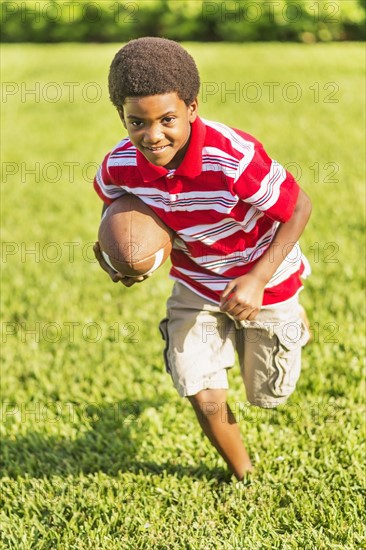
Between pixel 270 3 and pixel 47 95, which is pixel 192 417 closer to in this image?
pixel 47 95

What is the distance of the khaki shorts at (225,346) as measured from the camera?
3.23 m

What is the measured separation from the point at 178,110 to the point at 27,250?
3.99 m

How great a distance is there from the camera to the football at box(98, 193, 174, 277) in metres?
3.01

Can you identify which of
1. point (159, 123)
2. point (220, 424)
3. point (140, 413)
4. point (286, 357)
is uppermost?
point (159, 123)

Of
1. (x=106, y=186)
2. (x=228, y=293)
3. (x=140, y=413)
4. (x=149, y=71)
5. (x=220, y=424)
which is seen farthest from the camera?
(x=140, y=413)

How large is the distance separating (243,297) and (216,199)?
Answer: 407 mm

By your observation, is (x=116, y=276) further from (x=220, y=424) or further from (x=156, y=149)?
(x=220, y=424)

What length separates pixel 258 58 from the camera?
16.2 metres

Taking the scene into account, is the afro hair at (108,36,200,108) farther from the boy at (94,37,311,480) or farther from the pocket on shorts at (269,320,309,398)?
the pocket on shorts at (269,320,309,398)

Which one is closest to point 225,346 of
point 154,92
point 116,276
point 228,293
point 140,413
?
point 228,293

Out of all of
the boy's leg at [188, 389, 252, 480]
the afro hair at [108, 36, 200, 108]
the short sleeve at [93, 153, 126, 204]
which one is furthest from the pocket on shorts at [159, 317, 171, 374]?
the afro hair at [108, 36, 200, 108]

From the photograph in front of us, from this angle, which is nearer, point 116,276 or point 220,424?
point 116,276

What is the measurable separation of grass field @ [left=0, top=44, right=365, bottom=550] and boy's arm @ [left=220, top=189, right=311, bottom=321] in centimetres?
100

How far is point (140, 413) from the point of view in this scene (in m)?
4.13
